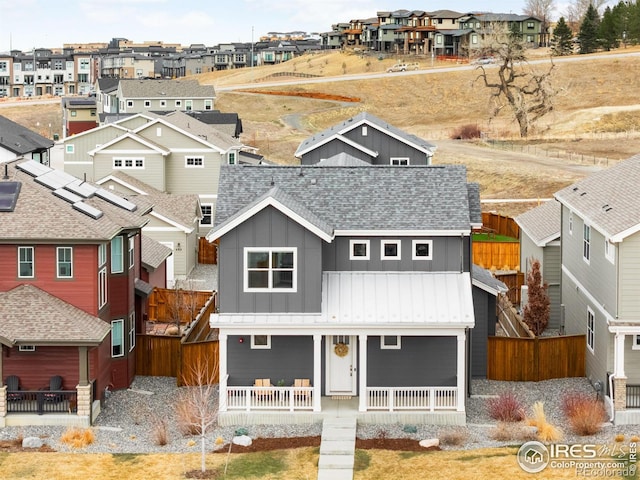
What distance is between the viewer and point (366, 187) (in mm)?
33188

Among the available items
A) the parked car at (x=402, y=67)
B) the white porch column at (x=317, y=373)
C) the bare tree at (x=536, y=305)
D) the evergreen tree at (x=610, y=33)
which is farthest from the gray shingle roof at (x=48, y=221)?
the evergreen tree at (x=610, y=33)

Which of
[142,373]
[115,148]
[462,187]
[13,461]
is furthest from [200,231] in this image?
[13,461]

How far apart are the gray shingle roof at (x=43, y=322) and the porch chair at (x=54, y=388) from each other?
135cm

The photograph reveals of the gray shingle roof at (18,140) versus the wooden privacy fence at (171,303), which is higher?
the gray shingle roof at (18,140)

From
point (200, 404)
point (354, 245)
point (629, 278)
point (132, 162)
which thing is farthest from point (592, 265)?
point (132, 162)

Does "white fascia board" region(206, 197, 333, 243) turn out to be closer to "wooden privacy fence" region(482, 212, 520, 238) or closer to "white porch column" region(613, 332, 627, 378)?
"white porch column" region(613, 332, 627, 378)

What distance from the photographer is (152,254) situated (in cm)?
4444

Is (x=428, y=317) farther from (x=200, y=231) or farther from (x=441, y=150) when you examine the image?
(x=441, y=150)

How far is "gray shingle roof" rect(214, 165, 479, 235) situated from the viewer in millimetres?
32062

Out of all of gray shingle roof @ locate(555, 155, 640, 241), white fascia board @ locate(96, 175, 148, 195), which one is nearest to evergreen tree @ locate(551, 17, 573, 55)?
white fascia board @ locate(96, 175, 148, 195)

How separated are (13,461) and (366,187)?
13001mm

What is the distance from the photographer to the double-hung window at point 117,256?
33.8 meters

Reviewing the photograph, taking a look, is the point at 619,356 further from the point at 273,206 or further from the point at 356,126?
the point at 356,126

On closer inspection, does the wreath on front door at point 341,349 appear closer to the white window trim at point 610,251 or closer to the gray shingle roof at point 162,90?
the white window trim at point 610,251
